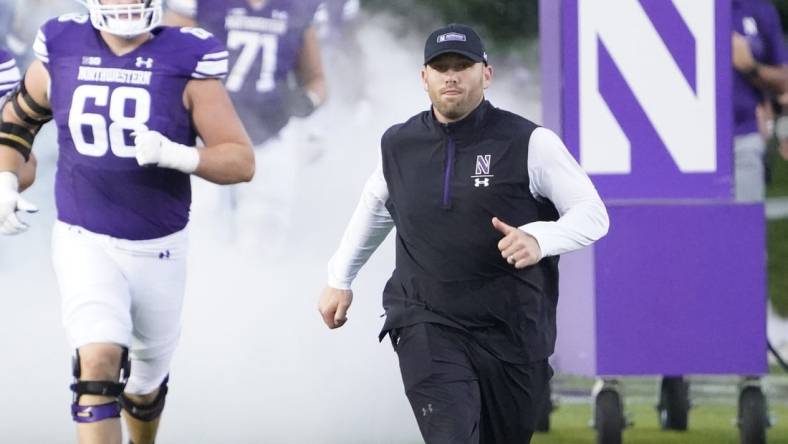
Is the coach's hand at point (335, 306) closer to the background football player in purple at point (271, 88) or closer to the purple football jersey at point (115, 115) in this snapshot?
the purple football jersey at point (115, 115)

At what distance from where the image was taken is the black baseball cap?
17.1 ft

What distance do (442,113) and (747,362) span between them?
2597 millimetres

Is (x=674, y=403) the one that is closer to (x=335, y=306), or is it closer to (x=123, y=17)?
(x=335, y=306)

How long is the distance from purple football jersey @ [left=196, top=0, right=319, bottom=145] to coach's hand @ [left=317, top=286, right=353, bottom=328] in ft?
8.41

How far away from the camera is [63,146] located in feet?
20.0

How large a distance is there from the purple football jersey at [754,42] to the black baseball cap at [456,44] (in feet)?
12.4

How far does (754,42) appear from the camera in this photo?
8.73 metres

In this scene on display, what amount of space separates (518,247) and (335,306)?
85 cm

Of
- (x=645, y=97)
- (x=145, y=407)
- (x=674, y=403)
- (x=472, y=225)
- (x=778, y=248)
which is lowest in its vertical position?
(x=674, y=403)

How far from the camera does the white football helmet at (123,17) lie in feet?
19.7

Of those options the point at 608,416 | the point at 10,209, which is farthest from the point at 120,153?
the point at 608,416

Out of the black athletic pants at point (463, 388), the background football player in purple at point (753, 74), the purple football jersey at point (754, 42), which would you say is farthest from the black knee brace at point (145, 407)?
the purple football jersey at point (754, 42)

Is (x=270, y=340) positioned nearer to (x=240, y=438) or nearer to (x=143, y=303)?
(x=240, y=438)

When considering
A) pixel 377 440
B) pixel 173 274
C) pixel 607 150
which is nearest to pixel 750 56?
pixel 607 150
